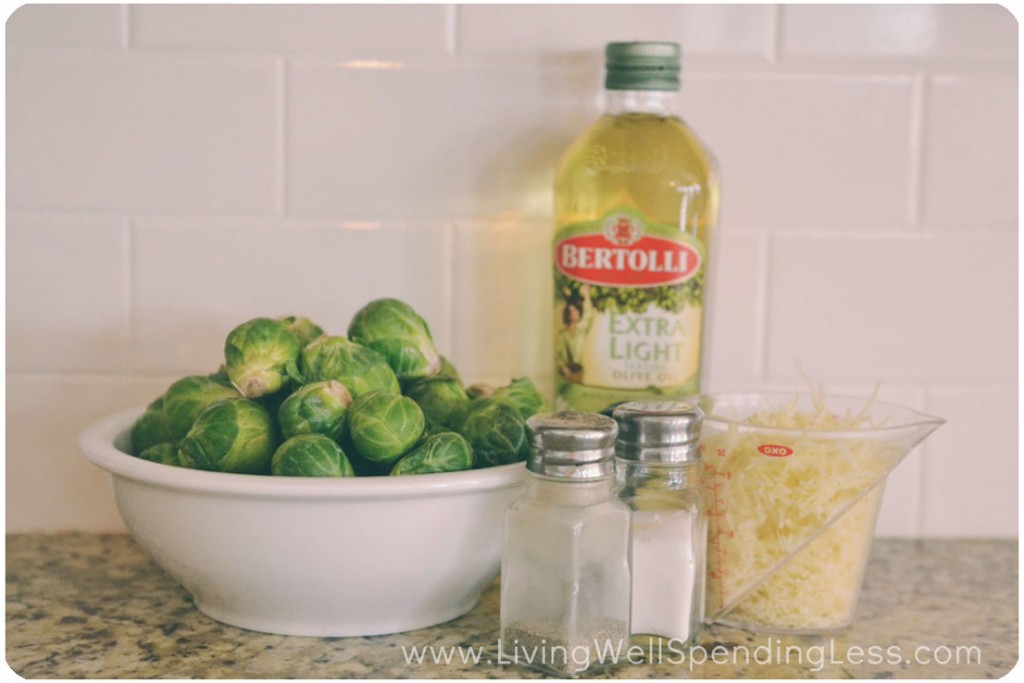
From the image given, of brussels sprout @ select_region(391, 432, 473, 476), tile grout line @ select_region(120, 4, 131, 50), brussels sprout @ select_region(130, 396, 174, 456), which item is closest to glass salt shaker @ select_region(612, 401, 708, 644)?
brussels sprout @ select_region(391, 432, 473, 476)

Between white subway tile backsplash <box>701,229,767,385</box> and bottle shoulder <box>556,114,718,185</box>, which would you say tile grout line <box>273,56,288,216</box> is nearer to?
bottle shoulder <box>556,114,718,185</box>

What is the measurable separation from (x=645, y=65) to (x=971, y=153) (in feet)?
1.14

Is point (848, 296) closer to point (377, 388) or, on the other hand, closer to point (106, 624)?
point (377, 388)

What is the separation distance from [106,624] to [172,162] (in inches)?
16.6

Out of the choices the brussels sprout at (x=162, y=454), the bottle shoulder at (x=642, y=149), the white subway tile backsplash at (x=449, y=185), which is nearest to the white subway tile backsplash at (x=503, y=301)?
the white subway tile backsplash at (x=449, y=185)

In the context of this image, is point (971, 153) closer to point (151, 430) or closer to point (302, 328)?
point (302, 328)

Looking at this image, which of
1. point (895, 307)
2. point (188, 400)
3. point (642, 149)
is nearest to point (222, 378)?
point (188, 400)

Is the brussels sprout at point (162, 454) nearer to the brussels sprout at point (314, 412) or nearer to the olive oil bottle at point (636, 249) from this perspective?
the brussels sprout at point (314, 412)

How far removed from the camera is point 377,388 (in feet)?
3.04

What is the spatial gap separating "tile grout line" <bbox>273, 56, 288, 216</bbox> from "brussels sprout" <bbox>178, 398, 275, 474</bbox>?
301mm

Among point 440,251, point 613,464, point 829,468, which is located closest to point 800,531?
point 829,468

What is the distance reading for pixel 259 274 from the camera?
3.80 ft

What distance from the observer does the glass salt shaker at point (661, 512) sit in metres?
0.89

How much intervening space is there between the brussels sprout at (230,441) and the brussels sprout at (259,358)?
0.03 m
